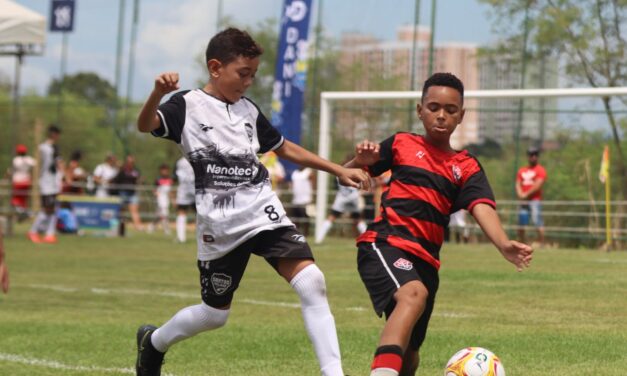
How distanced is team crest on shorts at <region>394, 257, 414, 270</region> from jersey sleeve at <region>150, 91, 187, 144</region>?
1369 millimetres

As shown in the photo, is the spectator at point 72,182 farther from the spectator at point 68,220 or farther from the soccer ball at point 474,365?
the soccer ball at point 474,365

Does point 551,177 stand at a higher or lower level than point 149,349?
higher

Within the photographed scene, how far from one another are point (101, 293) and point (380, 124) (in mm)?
13957

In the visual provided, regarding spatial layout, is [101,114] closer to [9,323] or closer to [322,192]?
[322,192]

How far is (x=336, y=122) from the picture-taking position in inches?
1033

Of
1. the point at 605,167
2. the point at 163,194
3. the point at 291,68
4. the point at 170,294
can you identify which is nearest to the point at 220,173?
the point at 170,294

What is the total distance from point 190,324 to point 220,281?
38 centimetres

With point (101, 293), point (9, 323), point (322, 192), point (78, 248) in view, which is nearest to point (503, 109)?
point (322, 192)

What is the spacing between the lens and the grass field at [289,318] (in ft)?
24.4

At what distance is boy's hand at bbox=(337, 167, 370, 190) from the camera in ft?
19.4

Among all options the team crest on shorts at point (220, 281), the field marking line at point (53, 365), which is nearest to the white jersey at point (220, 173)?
the team crest on shorts at point (220, 281)

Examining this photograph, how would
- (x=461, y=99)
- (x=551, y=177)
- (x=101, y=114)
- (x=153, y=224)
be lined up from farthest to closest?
(x=101, y=114) → (x=153, y=224) → (x=551, y=177) → (x=461, y=99)

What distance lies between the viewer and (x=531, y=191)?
22.9 metres

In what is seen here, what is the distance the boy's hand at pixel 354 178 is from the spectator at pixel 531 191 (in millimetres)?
17308
